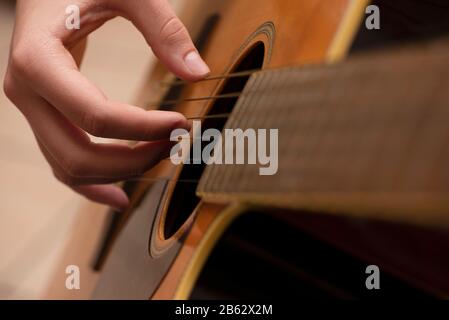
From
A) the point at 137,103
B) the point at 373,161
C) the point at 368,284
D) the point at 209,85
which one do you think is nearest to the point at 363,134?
the point at 373,161

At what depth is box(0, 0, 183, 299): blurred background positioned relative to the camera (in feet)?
4.03

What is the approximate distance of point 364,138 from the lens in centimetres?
30

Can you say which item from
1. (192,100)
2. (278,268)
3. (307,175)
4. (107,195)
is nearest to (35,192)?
(107,195)

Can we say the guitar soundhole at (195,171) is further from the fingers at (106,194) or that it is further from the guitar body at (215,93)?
the fingers at (106,194)

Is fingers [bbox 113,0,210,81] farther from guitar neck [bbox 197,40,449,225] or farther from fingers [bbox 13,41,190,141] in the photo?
guitar neck [bbox 197,40,449,225]

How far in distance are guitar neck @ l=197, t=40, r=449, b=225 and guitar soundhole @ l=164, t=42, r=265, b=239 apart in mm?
160

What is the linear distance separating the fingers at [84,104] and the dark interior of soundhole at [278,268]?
0.39 feet

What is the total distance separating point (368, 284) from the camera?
46cm

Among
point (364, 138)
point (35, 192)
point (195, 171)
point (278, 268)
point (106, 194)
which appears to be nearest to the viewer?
point (364, 138)

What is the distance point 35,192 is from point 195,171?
0.90 metres

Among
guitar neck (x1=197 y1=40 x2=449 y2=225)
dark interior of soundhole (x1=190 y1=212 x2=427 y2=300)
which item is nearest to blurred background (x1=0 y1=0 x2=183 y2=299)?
dark interior of soundhole (x1=190 y1=212 x2=427 y2=300)

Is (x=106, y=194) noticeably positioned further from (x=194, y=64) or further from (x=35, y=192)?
(x=35, y=192)

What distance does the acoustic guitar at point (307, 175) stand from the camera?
0.29 m
